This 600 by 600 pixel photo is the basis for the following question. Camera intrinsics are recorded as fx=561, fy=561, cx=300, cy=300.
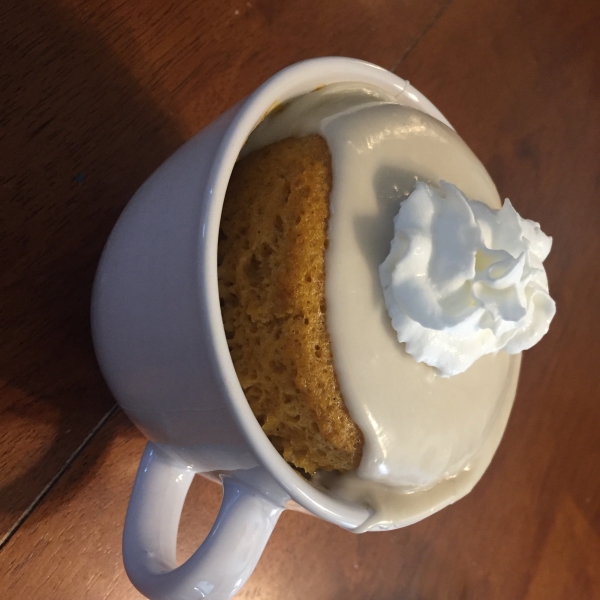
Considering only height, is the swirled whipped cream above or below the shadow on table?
below

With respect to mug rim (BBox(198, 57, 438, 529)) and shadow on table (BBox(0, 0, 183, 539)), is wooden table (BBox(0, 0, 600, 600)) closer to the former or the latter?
shadow on table (BBox(0, 0, 183, 539))

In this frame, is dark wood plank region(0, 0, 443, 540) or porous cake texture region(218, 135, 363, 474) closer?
porous cake texture region(218, 135, 363, 474)

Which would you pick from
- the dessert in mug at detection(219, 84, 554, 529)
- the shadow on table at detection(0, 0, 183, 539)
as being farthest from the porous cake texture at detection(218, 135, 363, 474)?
the shadow on table at detection(0, 0, 183, 539)

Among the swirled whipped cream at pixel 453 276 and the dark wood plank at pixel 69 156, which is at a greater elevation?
the dark wood plank at pixel 69 156

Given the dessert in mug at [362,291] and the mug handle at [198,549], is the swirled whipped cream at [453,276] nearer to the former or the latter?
the dessert in mug at [362,291]

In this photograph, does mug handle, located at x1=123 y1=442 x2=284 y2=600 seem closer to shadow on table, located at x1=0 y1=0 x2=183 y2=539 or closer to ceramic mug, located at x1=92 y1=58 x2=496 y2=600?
ceramic mug, located at x1=92 y1=58 x2=496 y2=600

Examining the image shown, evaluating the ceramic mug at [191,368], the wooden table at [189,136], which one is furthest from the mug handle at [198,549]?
the wooden table at [189,136]

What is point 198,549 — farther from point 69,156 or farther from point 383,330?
point 69,156
